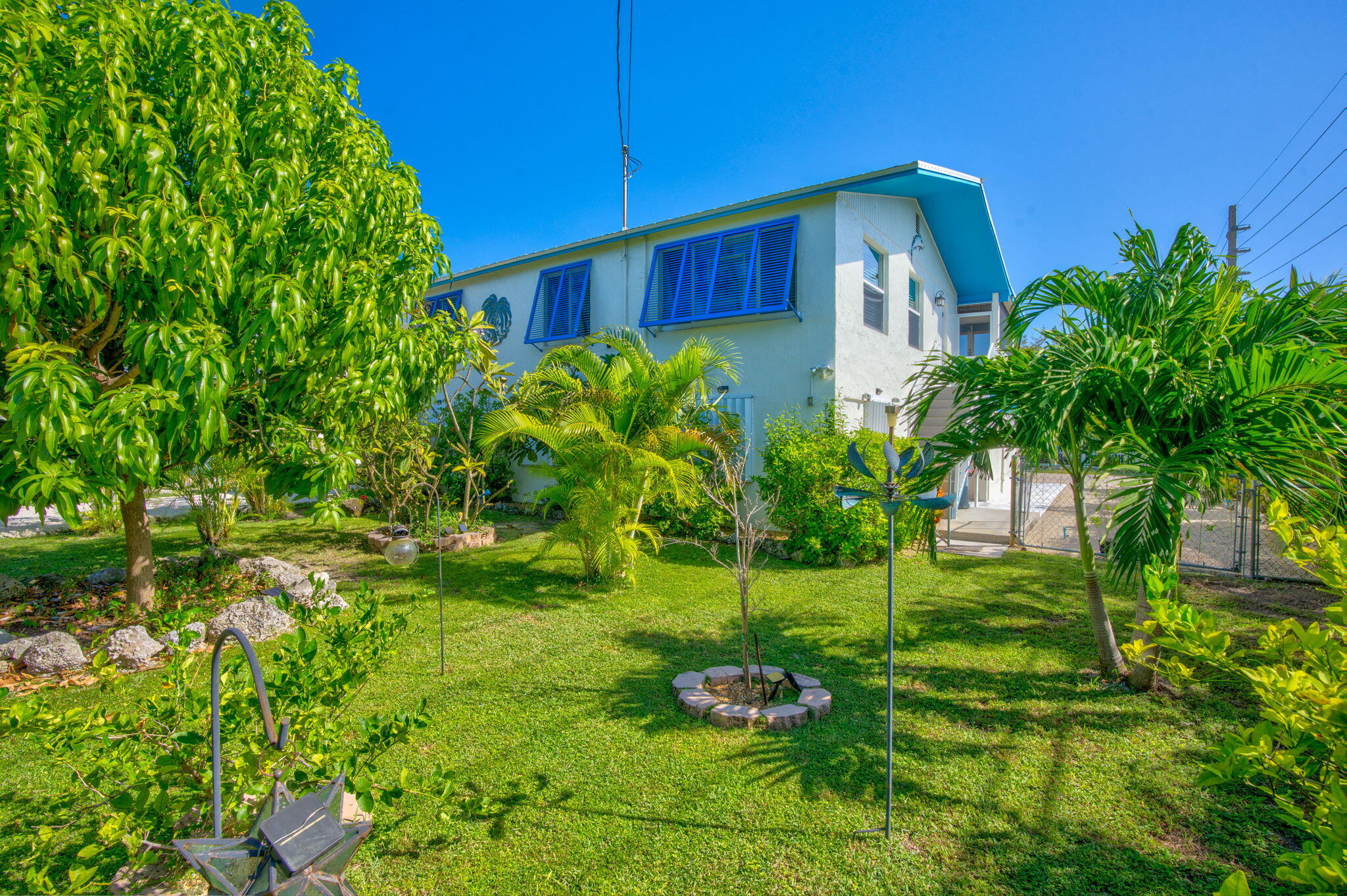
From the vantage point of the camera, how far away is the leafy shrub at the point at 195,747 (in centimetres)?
215

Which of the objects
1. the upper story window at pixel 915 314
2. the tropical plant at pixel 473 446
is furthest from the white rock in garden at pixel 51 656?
the upper story window at pixel 915 314

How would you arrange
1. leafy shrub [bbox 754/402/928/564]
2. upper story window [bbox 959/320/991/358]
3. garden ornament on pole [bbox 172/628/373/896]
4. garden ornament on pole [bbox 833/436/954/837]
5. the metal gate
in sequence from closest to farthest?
garden ornament on pole [bbox 172/628/373/896] < garden ornament on pole [bbox 833/436/954/837] < the metal gate < leafy shrub [bbox 754/402/928/564] < upper story window [bbox 959/320/991/358]

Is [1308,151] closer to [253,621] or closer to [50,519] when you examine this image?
[253,621]

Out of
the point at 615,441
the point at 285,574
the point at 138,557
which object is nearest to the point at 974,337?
the point at 615,441

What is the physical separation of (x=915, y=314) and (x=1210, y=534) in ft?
22.9

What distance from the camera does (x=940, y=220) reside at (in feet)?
46.1

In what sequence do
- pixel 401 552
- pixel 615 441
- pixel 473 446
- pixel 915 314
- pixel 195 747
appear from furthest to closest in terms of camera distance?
pixel 915 314
pixel 473 446
pixel 615 441
pixel 401 552
pixel 195 747

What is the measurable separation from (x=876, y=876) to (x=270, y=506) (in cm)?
1498

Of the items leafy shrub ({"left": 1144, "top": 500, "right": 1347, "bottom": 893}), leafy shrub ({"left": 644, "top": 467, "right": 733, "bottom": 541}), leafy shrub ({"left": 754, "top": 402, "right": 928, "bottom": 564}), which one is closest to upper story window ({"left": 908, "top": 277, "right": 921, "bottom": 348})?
leafy shrub ({"left": 754, "top": 402, "right": 928, "bottom": 564})

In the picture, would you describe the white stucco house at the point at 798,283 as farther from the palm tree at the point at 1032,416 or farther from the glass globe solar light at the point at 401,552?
the glass globe solar light at the point at 401,552

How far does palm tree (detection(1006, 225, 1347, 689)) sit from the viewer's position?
13.1 feet

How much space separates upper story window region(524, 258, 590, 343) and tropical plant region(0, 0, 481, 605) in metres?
8.43

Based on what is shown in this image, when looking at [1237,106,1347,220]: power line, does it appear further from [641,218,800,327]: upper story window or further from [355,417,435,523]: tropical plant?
[355,417,435,523]: tropical plant

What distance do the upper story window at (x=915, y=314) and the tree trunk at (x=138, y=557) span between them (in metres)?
Result: 13.5
